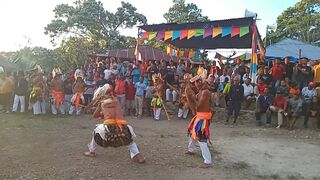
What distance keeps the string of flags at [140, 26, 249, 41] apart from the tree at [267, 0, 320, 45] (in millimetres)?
22699

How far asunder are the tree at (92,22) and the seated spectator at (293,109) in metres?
24.4

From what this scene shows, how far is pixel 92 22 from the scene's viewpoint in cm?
3584

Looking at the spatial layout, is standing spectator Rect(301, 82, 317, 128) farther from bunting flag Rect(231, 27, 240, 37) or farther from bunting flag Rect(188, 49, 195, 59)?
bunting flag Rect(188, 49, 195, 59)

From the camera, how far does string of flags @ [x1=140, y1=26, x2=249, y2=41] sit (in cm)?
1464

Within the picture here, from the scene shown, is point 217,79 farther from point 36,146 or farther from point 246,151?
point 36,146

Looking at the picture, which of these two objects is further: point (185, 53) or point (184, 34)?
point (185, 53)

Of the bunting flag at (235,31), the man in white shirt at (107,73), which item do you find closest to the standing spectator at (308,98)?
the bunting flag at (235,31)

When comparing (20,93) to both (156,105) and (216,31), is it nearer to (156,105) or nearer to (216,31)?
(156,105)

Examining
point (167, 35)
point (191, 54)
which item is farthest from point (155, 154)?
point (191, 54)

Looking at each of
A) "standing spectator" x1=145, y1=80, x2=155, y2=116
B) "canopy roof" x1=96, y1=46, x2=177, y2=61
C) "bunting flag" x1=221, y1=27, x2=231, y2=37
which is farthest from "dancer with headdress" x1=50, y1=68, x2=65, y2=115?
"canopy roof" x1=96, y1=46, x2=177, y2=61

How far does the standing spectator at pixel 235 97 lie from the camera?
13594 mm

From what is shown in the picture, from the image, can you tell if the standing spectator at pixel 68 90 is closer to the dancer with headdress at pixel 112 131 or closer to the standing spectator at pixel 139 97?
the standing spectator at pixel 139 97

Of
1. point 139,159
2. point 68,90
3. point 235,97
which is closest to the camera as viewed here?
point 139,159

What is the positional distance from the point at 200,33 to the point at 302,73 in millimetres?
3901
